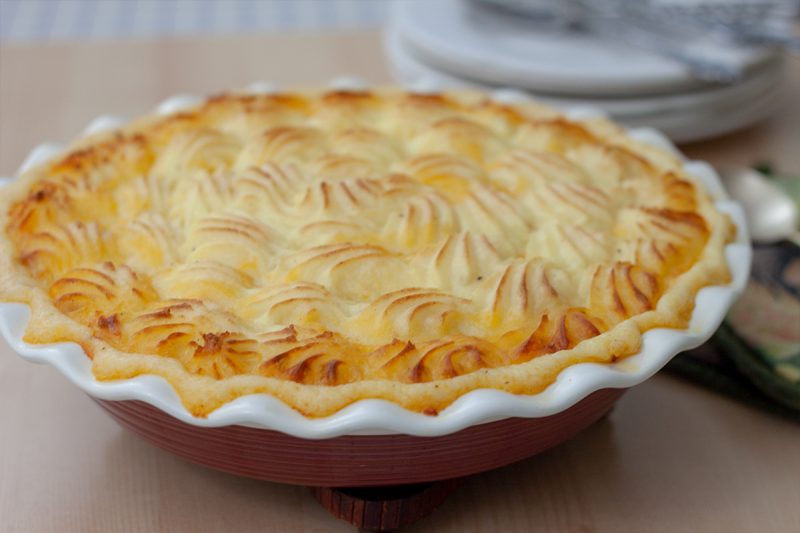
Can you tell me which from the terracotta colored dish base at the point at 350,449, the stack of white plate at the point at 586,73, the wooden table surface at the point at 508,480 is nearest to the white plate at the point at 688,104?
the stack of white plate at the point at 586,73

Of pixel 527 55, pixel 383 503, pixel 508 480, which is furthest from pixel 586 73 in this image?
pixel 383 503

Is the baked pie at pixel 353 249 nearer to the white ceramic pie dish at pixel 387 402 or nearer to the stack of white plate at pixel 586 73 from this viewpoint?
the white ceramic pie dish at pixel 387 402

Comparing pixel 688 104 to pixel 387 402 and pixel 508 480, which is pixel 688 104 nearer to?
pixel 508 480

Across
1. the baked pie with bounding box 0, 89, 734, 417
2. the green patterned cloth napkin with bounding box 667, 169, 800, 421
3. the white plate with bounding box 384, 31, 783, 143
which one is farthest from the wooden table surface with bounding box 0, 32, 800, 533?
the white plate with bounding box 384, 31, 783, 143

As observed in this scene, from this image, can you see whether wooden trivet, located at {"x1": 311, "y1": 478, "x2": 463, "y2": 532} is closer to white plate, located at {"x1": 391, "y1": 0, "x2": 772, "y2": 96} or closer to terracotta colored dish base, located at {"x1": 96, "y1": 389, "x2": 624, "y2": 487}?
terracotta colored dish base, located at {"x1": 96, "y1": 389, "x2": 624, "y2": 487}

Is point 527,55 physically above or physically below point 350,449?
below
